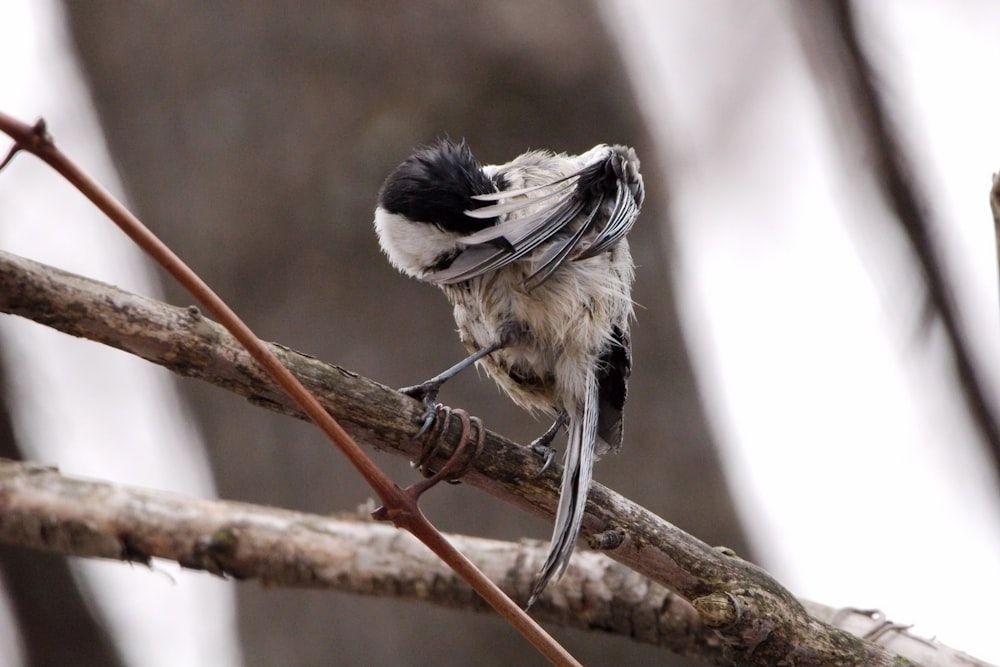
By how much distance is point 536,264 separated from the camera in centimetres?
184

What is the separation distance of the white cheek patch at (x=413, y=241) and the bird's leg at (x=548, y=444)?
0.41 meters

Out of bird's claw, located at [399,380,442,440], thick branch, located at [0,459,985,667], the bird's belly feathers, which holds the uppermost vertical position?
the bird's belly feathers

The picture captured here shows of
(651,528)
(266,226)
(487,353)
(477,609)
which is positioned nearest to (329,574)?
(477,609)

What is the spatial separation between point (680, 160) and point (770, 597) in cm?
170

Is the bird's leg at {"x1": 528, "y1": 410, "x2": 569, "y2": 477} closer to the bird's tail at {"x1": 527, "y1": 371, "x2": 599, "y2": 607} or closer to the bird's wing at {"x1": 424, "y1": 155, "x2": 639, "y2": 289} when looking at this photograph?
the bird's tail at {"x1": 527, "y1": 371, "x2": 599, "y2": 607}

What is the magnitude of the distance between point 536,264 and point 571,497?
0.50 metres

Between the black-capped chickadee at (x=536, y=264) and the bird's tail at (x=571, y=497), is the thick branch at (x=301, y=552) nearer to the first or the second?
the black-capped chickadee at (x=536, y=264)

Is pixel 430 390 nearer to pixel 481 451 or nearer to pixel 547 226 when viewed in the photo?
pixel 481 451

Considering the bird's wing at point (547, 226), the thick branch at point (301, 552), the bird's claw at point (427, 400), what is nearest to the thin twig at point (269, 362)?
the bird's claw at point (427, 400)

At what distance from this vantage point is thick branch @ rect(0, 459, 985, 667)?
2072 mm

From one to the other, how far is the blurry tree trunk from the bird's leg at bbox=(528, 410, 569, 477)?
79 centimetres

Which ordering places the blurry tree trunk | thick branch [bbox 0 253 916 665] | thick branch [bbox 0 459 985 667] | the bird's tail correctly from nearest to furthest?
thick branch [bbox 0 253 916 665]
the bird's tail
thick branch [bbox 0 459 985 667]
the blurry tree trunk

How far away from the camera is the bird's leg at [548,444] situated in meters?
1.64

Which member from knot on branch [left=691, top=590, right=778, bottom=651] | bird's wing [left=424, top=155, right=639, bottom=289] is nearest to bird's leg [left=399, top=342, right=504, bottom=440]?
bird's wing [left=424, top=155, right=639, bottom=289]
